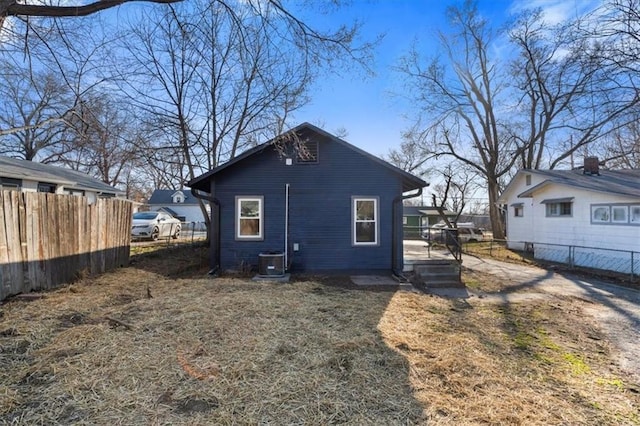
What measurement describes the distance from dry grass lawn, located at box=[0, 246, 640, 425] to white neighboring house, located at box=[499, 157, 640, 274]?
729cm

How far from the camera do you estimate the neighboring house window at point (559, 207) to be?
1349 cm

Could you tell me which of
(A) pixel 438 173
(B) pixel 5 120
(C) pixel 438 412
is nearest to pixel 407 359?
(C) pixel 438 412

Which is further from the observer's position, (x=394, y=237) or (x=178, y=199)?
(x=178, y=199)

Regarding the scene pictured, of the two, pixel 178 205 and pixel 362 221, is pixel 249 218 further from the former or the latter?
pixel 178 205

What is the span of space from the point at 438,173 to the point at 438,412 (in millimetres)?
27554

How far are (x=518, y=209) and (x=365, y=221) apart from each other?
544 inches

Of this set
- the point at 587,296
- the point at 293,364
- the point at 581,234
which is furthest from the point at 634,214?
the point at 293,364

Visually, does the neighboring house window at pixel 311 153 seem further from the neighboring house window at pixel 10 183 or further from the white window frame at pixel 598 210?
the neighboring house window at pixel 10 183

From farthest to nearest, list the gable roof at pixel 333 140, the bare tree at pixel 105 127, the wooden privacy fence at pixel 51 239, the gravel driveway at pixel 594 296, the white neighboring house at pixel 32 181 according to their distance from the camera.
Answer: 1. the white neighboring house at pixel 32 181
2. the gable roof at pixel 333 140
3. the bare tree at pixel 105 127
4. the wooden privacy fence at pixel 51 239
5. the gravel driveway at pixel 594 296

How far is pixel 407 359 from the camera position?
12.2ft

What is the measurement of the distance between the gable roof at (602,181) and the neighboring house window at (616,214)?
59 centimetres

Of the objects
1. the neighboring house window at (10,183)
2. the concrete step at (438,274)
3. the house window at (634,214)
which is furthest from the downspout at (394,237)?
the neighboring house window at (10,183)

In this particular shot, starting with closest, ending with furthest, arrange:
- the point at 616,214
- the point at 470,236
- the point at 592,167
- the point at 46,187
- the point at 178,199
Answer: the point at 616,214
the point at 592,167
the point at 46,187
the point at 470,236
the point at 178,199

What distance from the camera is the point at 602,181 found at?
13234 mm
